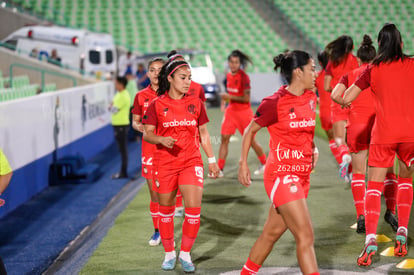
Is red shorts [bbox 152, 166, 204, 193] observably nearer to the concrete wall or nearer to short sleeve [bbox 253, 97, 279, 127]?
short sleeve [bbox 253, 97, 279, 127]

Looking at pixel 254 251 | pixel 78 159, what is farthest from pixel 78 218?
pixel 254 251

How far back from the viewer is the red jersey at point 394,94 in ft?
18.5

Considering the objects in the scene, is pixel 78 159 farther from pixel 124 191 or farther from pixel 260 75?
pixel 260 75

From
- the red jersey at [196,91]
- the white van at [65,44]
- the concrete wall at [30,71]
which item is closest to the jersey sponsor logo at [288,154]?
the red jersey at [196,91]

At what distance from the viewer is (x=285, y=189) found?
182 inches

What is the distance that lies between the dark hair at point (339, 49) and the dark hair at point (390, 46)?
8.62 ft

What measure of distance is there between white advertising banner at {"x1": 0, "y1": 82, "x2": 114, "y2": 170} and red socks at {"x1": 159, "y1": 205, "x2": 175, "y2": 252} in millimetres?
3630

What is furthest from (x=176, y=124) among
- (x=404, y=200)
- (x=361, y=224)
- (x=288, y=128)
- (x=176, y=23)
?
(x=176, y=23)

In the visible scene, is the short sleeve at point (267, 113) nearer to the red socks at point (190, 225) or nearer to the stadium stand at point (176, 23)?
the red socks at point (190, 225)

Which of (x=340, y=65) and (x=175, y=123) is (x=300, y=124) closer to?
(x=175, y=123)

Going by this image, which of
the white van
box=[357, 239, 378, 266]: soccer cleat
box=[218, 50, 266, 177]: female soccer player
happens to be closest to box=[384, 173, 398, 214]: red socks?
box=[357, 239, 378, 266]: soccer cleat

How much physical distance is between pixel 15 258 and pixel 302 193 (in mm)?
3711

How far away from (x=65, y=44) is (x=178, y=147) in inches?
780

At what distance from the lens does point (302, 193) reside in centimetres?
464
